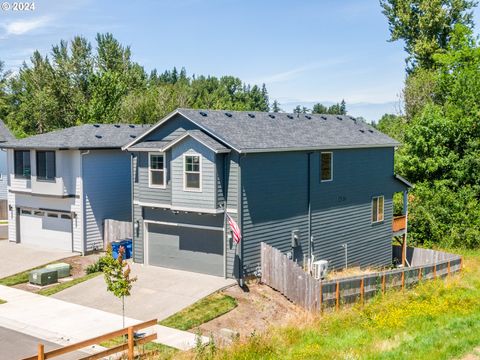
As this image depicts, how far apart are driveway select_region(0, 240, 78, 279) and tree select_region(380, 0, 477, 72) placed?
3990cm

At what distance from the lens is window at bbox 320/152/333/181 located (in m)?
25.8

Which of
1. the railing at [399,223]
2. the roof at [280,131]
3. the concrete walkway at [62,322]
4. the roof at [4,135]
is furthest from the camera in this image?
the roof at [4,135]

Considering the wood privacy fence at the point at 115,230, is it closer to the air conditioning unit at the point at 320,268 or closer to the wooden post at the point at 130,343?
the air conditioning unit at the point at 320,268

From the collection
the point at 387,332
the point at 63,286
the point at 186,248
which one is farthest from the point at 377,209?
the point at 63,286

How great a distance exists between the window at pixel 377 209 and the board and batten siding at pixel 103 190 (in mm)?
13500

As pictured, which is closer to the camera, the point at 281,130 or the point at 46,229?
the point at 281,130

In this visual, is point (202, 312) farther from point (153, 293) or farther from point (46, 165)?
point (46, 165)

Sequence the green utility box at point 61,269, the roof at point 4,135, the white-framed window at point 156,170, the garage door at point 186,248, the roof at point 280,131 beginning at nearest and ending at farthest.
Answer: the roof at point 280,131, the garage door at point 186,248, the green utility box at point 61,269, the white-framed window at point 156,170, the roof at point 4,135

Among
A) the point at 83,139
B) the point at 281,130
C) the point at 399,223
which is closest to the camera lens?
the point at 281,130

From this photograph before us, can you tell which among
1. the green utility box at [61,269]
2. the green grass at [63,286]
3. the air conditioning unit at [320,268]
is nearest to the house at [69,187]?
the green utility box at [61,269]

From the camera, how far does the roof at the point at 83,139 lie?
2669cm

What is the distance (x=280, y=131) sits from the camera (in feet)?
82.8

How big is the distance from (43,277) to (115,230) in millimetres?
5524

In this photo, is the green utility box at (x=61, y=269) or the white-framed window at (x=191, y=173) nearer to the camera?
the white-framed window at (x=191, y=173)
